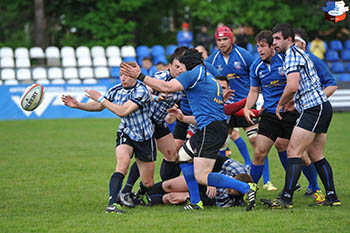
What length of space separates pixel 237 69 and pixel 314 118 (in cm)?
268

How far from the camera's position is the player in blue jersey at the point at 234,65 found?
365 inches

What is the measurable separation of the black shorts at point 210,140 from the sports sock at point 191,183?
38cm

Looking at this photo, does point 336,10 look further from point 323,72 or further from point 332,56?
point 332,56

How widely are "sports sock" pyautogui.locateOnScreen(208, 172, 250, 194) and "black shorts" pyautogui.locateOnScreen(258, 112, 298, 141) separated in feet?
3.64

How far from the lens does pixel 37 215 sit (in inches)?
263

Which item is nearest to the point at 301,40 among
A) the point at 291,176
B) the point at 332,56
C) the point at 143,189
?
the point at 291,176

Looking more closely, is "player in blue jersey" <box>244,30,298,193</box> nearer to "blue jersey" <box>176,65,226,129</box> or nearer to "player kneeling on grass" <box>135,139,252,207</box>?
"player kneeling on grass" <box>135,139,252,207</box>

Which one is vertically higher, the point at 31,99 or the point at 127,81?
the point at 127,81

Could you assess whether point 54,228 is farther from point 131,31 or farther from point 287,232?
point 131,31

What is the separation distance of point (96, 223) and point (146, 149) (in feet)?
4.45

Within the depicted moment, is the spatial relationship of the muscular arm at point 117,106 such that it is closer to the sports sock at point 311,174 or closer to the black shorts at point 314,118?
the black shorts at point 314,118

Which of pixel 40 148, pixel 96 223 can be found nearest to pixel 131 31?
pixel 40 148

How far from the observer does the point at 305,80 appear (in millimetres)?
6840

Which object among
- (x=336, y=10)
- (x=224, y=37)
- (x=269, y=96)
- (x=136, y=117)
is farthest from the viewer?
(x=224, y=37)
